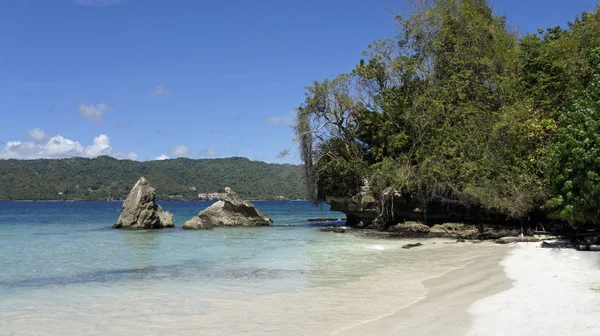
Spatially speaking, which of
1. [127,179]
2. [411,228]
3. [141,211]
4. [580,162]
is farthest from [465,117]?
[127,179]

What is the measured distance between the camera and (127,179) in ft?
433

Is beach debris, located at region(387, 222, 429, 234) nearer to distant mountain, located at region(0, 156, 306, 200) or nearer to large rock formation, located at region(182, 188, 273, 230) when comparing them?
large rock formation, located at region(182, 188, 273, 230)

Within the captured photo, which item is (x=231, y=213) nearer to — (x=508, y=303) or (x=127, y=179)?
(x=508, y=303)

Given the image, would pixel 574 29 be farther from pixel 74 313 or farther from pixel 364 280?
pixel 74 313

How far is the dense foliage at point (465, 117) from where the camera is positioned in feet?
66.0

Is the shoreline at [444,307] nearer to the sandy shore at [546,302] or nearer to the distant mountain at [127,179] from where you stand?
the sandy shore at [546,302]

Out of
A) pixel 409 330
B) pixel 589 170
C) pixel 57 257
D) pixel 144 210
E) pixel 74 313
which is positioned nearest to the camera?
pixel 409 330

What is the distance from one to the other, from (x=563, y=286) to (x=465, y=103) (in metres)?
18.6

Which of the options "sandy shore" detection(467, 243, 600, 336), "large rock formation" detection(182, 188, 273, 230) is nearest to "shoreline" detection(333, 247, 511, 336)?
"sandy shore" detection(467, 243, 600, 336)

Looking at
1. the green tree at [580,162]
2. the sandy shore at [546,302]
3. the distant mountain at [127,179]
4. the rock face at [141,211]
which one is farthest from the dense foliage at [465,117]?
the distant mountain at [127,179]

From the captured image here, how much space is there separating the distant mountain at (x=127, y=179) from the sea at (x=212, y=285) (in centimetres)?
9538

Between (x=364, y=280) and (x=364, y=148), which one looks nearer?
(x=364, y=280)

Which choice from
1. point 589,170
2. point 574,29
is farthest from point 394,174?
point 589,170

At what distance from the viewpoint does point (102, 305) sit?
10352 mm
